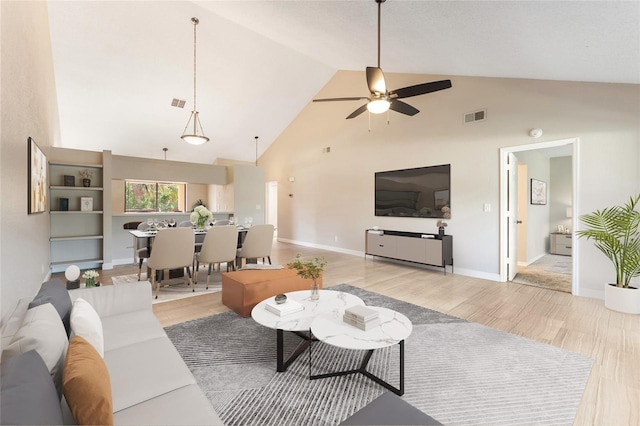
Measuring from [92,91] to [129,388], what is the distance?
6.63m

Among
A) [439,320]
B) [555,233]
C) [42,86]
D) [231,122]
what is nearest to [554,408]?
[439,320]

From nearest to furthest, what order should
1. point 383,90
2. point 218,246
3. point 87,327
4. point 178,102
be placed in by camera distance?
point 87,327, point 383,90, point 218,246, point 178,102

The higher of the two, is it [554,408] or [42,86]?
[42,86]

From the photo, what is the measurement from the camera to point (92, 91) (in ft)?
19.1

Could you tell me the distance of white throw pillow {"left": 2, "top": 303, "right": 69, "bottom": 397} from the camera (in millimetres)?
1076

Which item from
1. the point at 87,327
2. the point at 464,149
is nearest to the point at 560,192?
the point at 464,149

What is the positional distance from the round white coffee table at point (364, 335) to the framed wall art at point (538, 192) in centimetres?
573

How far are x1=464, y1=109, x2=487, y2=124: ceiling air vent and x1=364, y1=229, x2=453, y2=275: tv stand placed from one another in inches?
78.3

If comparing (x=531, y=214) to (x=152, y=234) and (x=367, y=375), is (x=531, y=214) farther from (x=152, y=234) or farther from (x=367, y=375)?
(x=152, y=234)

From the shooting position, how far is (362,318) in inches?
77.0

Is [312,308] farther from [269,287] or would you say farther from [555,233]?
[555,233]

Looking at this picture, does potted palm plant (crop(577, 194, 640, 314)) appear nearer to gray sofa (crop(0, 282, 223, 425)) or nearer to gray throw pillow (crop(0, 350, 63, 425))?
gray sofa (crop(0, 282, 223, 425))

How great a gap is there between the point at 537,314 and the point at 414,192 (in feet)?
9.71

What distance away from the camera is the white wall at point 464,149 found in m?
3.66
